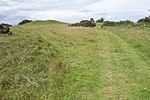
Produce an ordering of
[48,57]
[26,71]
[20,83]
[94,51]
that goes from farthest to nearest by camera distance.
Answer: [94,51] < [48,57] < [26,71] < [20,83]

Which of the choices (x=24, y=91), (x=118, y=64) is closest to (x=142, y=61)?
(x=118, y=64)

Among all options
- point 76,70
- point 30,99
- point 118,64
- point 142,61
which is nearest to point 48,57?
point 76,70

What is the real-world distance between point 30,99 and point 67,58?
6183mm

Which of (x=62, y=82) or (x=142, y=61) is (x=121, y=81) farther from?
(x=142, y=61)

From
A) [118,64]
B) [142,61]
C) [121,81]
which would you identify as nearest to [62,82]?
[121,81]

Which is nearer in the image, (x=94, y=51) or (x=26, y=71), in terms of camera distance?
(x=26, y=71)

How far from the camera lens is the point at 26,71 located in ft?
39.7

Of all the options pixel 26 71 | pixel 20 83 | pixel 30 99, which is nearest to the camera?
pixel 30 99

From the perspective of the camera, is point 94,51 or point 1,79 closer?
point 1,79

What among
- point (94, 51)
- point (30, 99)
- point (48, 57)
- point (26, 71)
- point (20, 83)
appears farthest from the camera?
point (94, 51)

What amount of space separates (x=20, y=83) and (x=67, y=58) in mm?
4901

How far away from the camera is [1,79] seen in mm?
10969

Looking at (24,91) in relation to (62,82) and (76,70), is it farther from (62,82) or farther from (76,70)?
(76,70)

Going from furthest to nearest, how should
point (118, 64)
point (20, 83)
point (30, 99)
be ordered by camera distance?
point (118, 64), point (20, 83), point (30, 99)
